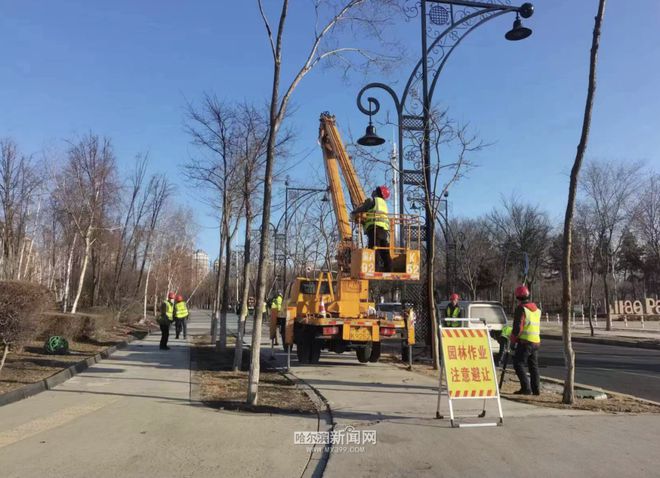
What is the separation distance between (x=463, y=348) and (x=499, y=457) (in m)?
2.07

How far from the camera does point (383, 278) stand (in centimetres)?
1264

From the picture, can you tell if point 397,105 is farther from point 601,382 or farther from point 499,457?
point 499,457

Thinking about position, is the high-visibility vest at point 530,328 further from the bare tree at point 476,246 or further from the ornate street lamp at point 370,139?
the bare tree at point 476,246

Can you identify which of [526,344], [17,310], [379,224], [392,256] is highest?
[379,224]

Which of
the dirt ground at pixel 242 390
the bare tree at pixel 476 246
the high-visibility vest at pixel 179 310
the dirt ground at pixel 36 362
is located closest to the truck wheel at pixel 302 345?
the dirt ground at pixel 242 390

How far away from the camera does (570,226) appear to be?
29.1ft

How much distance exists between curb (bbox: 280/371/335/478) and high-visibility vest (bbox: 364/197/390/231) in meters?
3.96

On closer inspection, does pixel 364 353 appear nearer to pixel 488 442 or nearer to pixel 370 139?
pixel 370 139

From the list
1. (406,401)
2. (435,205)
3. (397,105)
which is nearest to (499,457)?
(406,401)

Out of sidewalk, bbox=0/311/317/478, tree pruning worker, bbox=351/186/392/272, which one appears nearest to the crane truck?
tree pruning worker, bbox=351/186/392/272

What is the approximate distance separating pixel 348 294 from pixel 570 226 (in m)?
6.27

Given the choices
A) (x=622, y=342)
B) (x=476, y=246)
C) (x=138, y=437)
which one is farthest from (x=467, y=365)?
(x=476, y=246)

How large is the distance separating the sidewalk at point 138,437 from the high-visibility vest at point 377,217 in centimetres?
559

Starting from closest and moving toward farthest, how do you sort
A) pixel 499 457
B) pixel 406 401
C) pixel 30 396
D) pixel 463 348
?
pixel 499 457 → pixel 463 348 → pixel 406 401 → pixel 30 396
